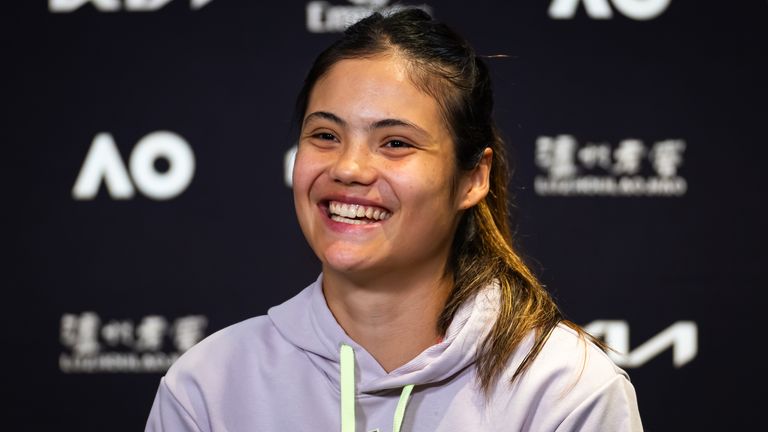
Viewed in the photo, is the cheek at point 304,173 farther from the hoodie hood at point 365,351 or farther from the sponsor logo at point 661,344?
the sponsor logo at point 661,344

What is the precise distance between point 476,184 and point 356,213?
256mm

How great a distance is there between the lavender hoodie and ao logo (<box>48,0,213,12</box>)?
3.97 feet

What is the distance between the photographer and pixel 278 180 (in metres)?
2.53

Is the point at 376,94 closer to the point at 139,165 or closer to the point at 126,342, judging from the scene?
the point at 139,165

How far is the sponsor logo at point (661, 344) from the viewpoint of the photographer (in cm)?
249

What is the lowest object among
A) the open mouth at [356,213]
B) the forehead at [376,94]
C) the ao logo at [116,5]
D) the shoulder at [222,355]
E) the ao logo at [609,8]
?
the shoulder at [222,355]

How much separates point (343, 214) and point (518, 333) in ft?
1.09

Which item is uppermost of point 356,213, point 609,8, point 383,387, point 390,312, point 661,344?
point 609,8

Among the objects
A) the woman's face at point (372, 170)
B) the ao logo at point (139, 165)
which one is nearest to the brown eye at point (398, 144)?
the woman's face at point (372, 170)

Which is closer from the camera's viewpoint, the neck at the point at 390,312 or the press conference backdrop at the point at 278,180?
the neck at the point at 390,312

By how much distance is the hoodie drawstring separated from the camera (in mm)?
1504

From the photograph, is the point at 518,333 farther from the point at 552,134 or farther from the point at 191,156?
the point at 191,156

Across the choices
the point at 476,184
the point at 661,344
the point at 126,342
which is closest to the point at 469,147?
the point at 476,184

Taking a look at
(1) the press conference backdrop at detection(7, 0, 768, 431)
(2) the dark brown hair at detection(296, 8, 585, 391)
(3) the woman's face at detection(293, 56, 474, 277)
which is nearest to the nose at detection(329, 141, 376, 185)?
(3) the woman's face at detection(293, 56, 474, 277)
